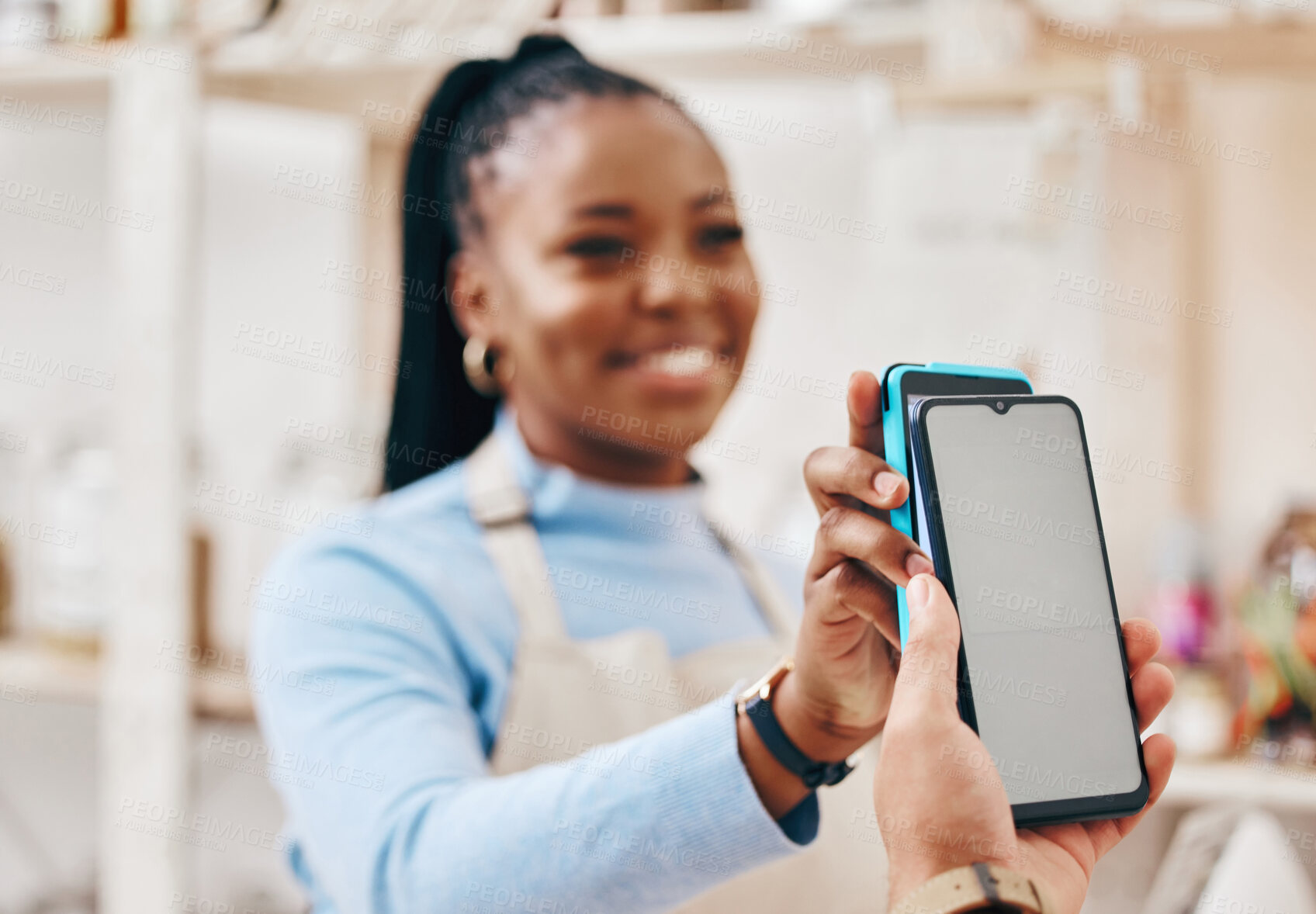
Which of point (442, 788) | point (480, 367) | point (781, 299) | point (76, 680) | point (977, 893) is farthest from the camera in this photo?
point (76, 680)

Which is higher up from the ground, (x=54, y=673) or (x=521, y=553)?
(x=521, y=553)

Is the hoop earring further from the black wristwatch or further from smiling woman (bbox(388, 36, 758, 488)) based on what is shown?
the black wristwatch

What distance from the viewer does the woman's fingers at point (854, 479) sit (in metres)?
0.29

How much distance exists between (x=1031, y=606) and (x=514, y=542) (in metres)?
0.30

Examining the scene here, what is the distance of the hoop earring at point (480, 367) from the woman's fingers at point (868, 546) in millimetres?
276

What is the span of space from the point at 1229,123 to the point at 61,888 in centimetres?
111

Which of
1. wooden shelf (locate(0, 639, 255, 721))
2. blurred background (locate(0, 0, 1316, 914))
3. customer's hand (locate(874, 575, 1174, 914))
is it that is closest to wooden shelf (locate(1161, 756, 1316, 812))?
blurred background (locate(0, 0, 1316, 914))

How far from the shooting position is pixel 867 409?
30 centimetres

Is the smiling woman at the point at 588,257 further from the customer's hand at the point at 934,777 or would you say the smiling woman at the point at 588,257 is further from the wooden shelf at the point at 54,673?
the wooden shelf at the point at 54,673

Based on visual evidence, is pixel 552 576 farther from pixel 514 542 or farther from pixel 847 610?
pixel 847 610

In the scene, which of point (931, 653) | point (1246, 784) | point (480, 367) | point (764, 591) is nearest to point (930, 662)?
point (931, 653)

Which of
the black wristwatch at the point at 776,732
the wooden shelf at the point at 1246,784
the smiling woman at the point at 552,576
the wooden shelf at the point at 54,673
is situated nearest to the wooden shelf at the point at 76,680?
the wooden shelf at the point at 54,673

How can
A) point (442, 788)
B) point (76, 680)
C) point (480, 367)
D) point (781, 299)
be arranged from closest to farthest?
point (442, 788)
point (480, 367)
point (781, 299)
point (76, 680)

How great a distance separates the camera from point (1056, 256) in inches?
26.5
